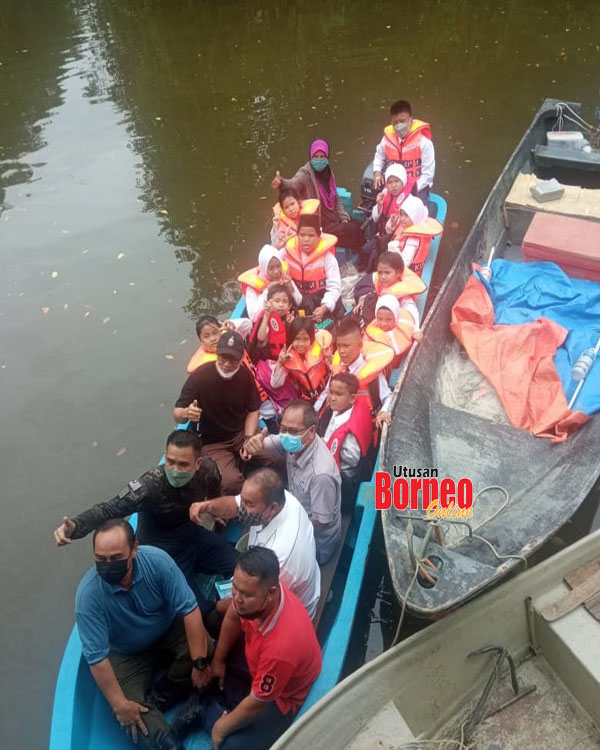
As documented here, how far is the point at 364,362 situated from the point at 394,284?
95 cm

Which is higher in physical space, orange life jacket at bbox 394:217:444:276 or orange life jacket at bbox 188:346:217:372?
orange life jacket at bbox 394:217:444:276

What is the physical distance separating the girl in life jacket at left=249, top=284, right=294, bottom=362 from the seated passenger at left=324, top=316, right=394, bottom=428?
0.54 m

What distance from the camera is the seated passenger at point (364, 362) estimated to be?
3.97 meters

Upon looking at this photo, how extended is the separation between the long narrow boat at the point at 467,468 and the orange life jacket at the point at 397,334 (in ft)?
0.35

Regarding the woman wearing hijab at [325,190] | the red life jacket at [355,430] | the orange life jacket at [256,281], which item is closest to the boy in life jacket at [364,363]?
the red life jacket at [355,430]

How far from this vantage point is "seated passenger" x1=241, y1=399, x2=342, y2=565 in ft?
10.5

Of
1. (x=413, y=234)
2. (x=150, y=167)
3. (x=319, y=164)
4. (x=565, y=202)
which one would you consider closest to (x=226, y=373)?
(x=413, y=234)

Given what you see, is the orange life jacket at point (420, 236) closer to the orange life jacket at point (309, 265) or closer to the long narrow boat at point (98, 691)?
the orange life jacket at point (309, 265)

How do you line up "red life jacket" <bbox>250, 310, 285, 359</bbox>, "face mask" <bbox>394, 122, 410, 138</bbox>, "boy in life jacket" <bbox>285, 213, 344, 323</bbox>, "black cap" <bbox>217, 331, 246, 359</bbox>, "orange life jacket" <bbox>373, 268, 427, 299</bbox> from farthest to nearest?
"face mask" <bbox>394, 122, 410, 138</bbox> → "boy in life jacket" <bbox>285, 213, 344, 323</bbox> → "orange life jacket" <bbox>373, 268, 427, 299</bbox> → "red life jacket" <bbox>250, 310, 285, 359</bbox> → "black cap" <bbox>217, 331, 246, 359</bbox>

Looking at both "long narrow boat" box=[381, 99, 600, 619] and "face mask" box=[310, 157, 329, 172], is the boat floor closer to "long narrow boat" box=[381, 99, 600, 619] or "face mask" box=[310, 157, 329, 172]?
"long narrow boat" box=[381, 99, 600, 619]

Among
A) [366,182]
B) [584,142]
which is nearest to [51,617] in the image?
[366,182]

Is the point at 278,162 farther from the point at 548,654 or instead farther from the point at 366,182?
the point at 548,654

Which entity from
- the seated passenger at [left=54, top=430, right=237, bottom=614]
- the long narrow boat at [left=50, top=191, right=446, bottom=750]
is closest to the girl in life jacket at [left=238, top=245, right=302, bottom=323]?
the seated passenger at [left=54, top=430, right=237, bottom=614]

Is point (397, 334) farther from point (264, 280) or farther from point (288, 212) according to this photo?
point (288, 212)
